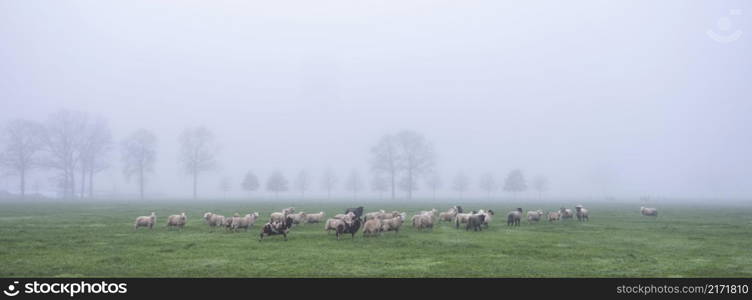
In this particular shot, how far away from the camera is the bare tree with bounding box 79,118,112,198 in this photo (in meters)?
88.5

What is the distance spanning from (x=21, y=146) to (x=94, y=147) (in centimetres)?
1210

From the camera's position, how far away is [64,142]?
8506 cm

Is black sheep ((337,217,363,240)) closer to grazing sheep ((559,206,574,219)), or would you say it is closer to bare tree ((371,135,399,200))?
grazing sheep ((559,206,574,219))

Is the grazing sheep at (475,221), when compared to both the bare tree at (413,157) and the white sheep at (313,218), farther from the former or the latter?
the bare tree at (413,157)

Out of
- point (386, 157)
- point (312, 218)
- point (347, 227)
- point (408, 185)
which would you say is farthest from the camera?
point (386, 157)

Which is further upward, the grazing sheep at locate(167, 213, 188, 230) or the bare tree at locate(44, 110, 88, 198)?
the bare tree at locate(44, 110, 88, 198)

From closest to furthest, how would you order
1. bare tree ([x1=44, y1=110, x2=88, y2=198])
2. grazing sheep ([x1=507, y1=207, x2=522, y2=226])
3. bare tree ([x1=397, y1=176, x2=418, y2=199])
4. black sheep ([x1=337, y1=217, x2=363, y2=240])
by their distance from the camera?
black sheep ([x1=337, y1=217, x2=363, y2=240]) → grazing sheep ([x1=507, y1=207, x2=522, y2=226]) → bare tree ([x1=44, y1=110, x2=88, y2=198]) → bare tree ([x1=397, y1=176, x2=418, y2=199])

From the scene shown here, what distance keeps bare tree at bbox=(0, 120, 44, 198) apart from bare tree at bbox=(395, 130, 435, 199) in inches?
2960

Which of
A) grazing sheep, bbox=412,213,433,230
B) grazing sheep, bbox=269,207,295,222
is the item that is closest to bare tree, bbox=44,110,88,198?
grazing sheep, bbox=269,207,295,222

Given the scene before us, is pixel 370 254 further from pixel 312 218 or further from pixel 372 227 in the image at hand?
pixel 312 218

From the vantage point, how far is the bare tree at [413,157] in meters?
102

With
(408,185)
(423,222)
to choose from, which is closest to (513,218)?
(423,222)

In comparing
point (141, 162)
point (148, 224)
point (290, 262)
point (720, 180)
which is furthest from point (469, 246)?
point (720, 180)
